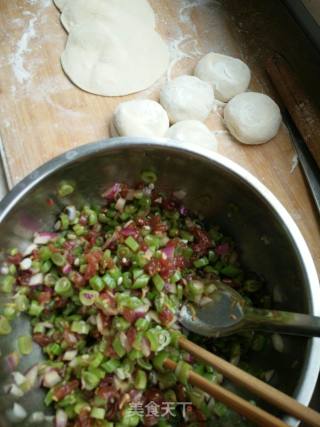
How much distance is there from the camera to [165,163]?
109 centimetres

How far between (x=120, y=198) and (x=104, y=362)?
435mm

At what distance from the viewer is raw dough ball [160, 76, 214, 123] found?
1350mm

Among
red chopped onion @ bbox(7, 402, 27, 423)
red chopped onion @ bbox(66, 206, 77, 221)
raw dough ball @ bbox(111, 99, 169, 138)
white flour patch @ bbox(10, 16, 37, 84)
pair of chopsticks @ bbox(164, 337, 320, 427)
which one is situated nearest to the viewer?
pair of chopsticks @ bbox(164, 337, 320, 427)

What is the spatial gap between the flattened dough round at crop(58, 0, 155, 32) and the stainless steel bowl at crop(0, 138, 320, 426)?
0.69 meters

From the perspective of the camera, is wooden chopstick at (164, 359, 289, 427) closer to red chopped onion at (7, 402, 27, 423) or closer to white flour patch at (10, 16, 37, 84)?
red chopped onion at (7, 402, 27, 423)

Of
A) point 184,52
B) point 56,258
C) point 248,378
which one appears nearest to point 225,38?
point 184,52

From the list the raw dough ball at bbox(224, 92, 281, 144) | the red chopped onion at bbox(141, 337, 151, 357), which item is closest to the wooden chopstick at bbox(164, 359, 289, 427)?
the red chopped onion at bbox(141, 337, 151, 357)

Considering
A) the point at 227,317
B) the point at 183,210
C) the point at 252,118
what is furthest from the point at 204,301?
the point at 252,118

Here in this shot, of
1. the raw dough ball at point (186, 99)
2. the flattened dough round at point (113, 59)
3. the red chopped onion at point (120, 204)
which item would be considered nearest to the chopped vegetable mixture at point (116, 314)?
the red chopped onion at point (120, 204)

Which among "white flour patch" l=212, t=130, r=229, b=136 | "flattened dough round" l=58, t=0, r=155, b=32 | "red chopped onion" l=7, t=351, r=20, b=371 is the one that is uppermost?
"flattened dough round" l=58, t=0, r=155, b=32

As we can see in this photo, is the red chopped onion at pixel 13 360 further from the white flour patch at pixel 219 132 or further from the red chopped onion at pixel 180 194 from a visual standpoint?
the white flour patch at pixel 219 132

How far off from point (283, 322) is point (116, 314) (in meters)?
0.37

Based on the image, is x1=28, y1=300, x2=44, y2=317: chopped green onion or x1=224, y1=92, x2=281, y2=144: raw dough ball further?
x1=224, y1=92, x2=281, y2=144: raw dough ball

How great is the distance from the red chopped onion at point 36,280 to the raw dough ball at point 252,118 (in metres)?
0.78
